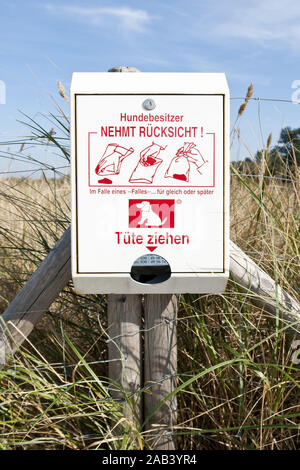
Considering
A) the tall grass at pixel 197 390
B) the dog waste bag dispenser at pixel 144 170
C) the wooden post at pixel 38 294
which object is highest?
the dog waste bag dispenser at pixel 144 170

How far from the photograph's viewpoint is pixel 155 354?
1.82 meters

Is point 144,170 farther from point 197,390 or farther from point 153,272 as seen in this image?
point 197,390

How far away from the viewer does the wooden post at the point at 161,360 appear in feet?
5.89

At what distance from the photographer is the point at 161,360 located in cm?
182

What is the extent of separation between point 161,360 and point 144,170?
2.48 ft

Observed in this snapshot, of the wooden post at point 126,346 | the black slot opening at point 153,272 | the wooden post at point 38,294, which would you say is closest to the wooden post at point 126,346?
the wooden post at point 126,346

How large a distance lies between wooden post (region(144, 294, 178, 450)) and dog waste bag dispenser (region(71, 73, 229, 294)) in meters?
0.24

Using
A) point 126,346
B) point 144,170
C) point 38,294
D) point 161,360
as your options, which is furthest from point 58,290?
point 144,170

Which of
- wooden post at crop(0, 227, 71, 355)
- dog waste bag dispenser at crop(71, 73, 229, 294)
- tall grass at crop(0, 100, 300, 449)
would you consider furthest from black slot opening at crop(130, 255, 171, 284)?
wooden post at crop(0, 227, 71, 355)

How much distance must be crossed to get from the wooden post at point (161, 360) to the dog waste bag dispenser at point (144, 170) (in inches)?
9.4

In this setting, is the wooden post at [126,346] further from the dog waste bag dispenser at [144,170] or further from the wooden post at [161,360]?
the dog waste bag dispenser at [144,170]

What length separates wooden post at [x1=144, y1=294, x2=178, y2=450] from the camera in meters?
1.79

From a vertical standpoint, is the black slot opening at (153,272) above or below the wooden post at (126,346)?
above

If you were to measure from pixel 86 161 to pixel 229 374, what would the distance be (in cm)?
105
